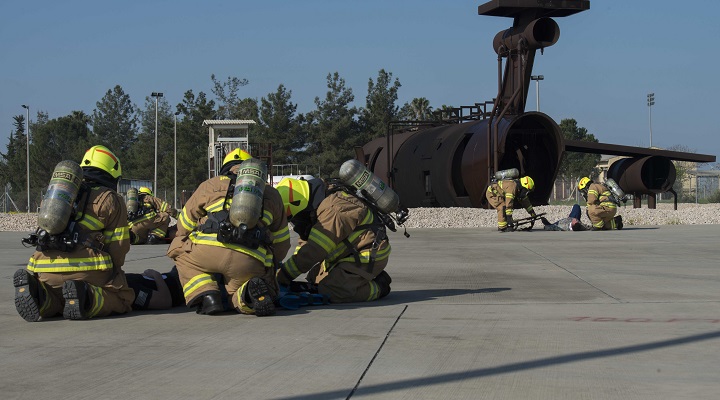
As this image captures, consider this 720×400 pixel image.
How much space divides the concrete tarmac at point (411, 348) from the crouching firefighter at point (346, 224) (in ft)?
1.01

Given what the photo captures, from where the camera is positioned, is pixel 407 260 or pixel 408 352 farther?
pixel 407 260

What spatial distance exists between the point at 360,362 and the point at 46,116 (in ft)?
355

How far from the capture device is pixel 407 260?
50.3ft

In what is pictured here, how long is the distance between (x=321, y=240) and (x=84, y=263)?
2.19m

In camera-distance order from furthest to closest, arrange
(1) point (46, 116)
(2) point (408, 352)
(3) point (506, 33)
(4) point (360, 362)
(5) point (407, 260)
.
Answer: (1) point (46, 116), (3) point (506, 33), (5) point (407, 260), (2) point (408, 352), (4) point (360, 362)

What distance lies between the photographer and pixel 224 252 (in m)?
7.70

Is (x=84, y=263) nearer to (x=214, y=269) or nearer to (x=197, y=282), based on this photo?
(x=197, y=282)

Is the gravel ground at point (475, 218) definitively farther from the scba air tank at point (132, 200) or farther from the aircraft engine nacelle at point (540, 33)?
the scba air tank at point (132, 200)

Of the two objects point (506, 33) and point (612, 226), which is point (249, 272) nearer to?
point (612, 226)

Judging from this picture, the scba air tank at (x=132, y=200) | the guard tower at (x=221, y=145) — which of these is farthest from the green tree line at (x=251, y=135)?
the scba air tank at (x=132, y=200)

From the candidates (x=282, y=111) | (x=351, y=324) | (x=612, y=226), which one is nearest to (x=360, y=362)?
(x=351, y=324)

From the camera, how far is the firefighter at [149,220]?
19375 millimetres

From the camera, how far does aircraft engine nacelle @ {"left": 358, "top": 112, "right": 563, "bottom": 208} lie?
104 ft

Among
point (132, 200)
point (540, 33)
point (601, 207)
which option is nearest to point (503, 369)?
point (132, 200)
